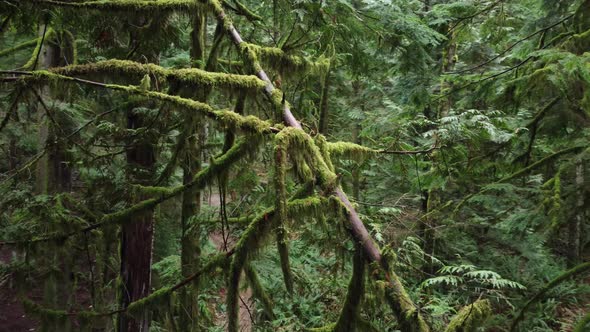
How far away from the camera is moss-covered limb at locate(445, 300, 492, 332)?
273 cm

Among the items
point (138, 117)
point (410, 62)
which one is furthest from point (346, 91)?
point (138, 117)

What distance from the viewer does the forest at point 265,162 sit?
10.8ft

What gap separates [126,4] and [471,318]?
3974 mm

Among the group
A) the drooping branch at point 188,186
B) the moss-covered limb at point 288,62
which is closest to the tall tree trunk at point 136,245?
the drooping branch at point 188,186

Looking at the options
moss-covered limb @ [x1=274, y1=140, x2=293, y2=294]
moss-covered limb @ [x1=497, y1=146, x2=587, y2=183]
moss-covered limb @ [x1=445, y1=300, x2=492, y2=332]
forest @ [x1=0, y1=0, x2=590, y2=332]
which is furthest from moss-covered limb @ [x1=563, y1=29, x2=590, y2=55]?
moss-covered limb @ [x1=274, y1=140, x2=293, y2=294]

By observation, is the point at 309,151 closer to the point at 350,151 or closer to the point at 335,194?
the point at 335,194

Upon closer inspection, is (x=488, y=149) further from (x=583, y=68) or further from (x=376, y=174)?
(x=376, y=174)

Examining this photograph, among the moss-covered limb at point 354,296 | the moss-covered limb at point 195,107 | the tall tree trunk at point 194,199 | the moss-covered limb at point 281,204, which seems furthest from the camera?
the tall tree trunk at point 194,199

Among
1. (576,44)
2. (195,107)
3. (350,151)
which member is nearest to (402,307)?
(350,151)

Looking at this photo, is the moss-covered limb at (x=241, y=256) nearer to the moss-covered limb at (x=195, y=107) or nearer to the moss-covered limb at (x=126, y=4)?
the moss-covered limb at (x=195, y=107)

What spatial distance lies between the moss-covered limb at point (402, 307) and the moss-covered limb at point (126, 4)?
323cm

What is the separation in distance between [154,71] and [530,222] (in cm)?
622

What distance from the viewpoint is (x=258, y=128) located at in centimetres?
329

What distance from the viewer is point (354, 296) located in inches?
124
